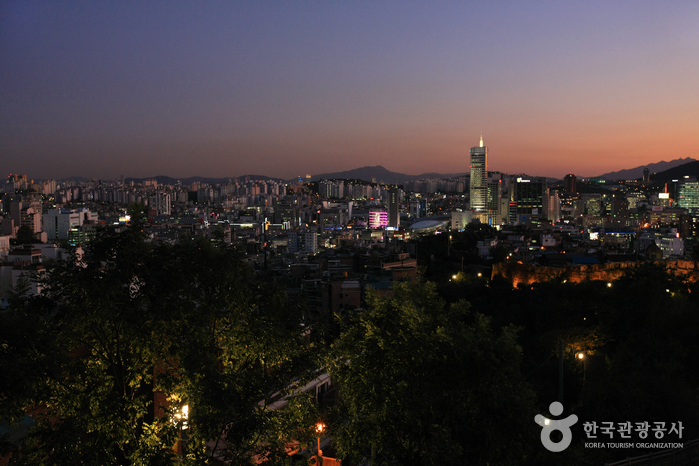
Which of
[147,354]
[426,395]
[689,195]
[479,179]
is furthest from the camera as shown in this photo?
[479,179]

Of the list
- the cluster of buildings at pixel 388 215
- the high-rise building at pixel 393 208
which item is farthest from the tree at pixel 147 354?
the high-rise building at pixel 393 208

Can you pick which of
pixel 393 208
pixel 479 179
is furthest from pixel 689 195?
pixel 393 208

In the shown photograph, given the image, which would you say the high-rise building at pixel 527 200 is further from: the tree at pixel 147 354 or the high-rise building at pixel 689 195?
the tree at pixel 147 354

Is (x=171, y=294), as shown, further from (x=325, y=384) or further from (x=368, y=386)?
(x=325, y=384)

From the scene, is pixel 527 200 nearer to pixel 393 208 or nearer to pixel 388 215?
pixel 393 208

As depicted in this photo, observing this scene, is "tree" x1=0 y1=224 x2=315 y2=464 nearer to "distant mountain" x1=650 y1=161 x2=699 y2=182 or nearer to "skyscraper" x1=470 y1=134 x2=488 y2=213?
"skyscraper" x1=470 y1=134 x2=488 y2=213

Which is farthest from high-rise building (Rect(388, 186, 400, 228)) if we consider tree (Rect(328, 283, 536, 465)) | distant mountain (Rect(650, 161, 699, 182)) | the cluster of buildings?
tree (Rect(328, 283, 536, 465))
